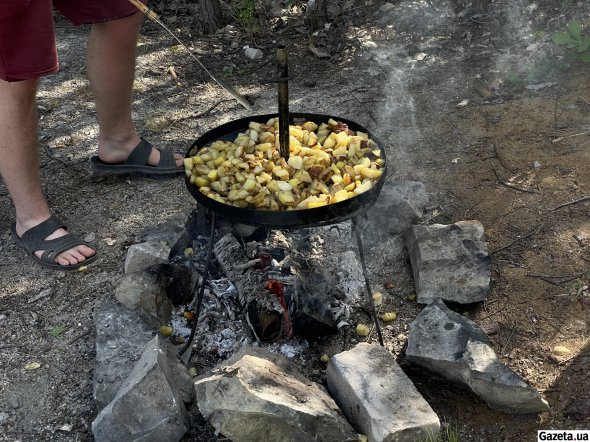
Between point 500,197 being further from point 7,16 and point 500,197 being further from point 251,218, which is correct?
point 7,16

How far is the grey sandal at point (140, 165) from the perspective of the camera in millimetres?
4348

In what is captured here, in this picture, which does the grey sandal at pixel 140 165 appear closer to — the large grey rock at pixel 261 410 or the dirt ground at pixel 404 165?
the dirt ground at pixel 404 165

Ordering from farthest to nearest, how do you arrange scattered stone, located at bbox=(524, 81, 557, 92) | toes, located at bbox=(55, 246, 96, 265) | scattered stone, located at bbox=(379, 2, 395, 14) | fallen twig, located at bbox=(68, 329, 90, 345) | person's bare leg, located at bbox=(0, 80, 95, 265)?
scattered stone, located at bbox=(379, 2, 395, 14)
scattered stone, located at bbox=(524, 81, 557, 92)
toes, located at bbox=(55, 246, 96, 265)
person's bare leg, located at bbox=(0, 80, 95, 265)
fallen twig, located at bbox=(68, 329, 90, 345)

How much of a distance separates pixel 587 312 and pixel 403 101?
8.22ft

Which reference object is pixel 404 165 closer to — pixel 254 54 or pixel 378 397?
pixel 378 397

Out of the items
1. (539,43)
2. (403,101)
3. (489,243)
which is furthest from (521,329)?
(539,43)

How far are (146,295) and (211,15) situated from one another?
13.9 feet

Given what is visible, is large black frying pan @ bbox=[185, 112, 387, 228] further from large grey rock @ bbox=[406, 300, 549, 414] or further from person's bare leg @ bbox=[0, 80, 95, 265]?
person's bare leg @ bbox=[0, 80, 95, 265]

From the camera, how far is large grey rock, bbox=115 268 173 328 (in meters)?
3.15

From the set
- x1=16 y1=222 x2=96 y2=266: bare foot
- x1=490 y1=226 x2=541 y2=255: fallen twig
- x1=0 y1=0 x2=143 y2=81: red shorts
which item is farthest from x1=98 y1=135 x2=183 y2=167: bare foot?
x1=490 y1=226 x2=541 y2=255: fallen twig

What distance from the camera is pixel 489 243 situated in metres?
3.58

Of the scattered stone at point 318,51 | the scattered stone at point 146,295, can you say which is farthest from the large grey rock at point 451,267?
the scattered stone at point 318,51

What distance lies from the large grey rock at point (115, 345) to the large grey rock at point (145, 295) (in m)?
0.04

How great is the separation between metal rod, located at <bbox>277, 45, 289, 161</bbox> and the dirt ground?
99 centimetres
